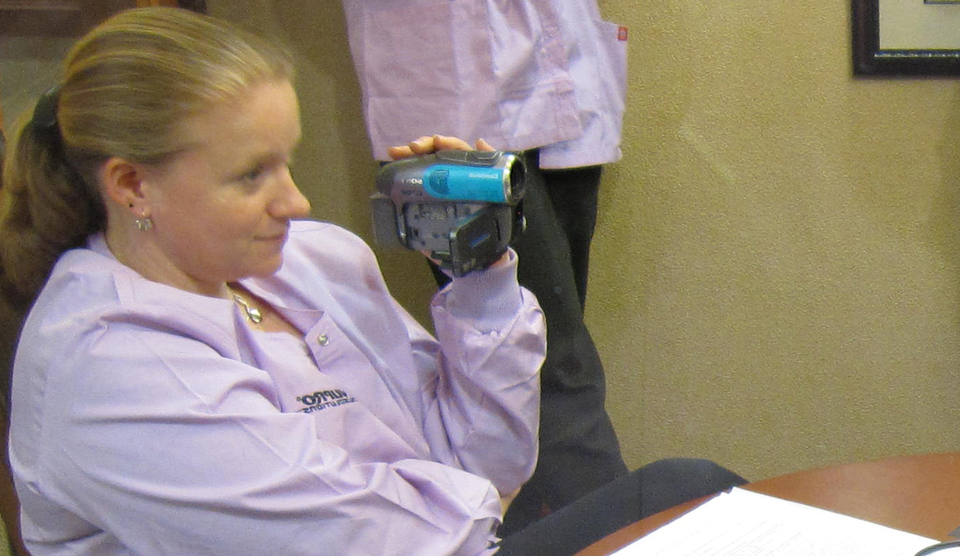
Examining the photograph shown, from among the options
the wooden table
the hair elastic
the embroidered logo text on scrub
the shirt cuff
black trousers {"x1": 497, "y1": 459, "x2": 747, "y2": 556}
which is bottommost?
black trousers {"x1": 497, "y1": 459, "x2": 747, "y2": 556}

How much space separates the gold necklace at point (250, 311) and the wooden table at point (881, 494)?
442 millimetres

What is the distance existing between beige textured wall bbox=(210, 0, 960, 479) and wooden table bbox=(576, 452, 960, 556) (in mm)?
1019

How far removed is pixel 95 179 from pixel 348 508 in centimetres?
38

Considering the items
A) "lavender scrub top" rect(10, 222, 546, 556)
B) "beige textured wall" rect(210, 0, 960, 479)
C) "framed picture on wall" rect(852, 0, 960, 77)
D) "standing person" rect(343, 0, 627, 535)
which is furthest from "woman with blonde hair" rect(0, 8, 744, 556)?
"framed picture on wall" rect(852, 0, 960, 77)

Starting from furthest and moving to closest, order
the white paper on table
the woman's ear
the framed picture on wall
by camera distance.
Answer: the framed picture on wall → the woman's ear → the white paper on table

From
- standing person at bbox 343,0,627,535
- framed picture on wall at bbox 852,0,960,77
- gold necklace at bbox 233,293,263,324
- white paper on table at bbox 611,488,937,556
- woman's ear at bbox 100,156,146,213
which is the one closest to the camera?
white paper on table at bbox 611,488,937,556

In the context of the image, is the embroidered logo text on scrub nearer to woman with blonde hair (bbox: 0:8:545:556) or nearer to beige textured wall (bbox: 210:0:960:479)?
woman with blonde hair (bbox: 0:8:545:556)

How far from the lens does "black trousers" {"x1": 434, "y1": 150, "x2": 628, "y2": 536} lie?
57.0 inches

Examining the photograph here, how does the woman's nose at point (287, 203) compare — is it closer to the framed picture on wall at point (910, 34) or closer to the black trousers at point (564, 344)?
the black trousers at point (564, 344)

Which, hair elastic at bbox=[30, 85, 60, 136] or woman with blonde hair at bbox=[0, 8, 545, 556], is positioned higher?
hair elastic at bbox=[30, 85, 60, 136]

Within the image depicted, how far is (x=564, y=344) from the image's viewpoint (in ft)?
5.04

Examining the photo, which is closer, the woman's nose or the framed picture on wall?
the woman's nose

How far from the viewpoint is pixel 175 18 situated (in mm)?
865

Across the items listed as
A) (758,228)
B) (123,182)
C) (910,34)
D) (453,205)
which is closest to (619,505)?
(453,205)
